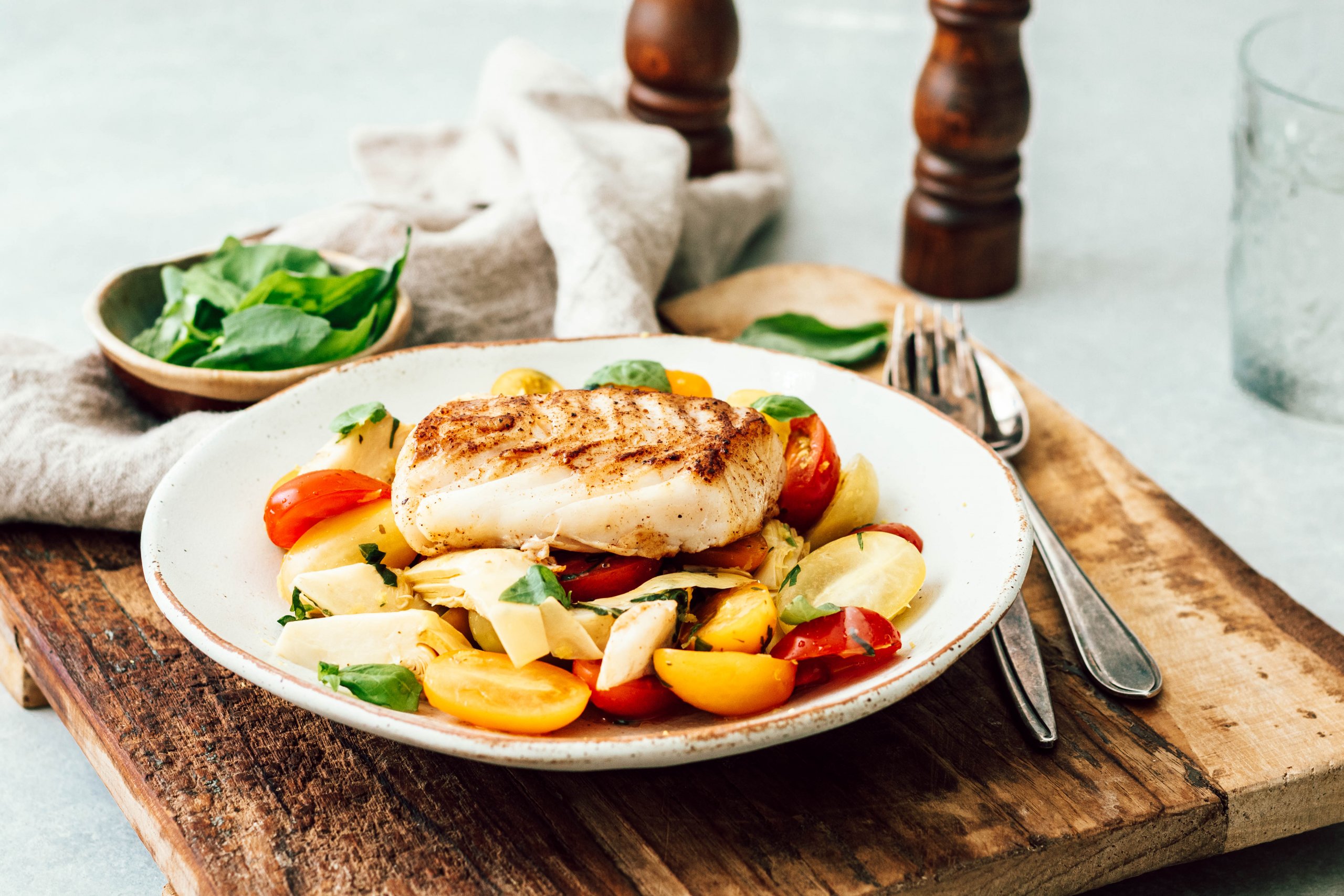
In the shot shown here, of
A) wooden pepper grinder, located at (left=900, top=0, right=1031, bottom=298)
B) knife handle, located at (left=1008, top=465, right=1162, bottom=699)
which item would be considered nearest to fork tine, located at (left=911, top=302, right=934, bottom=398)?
knife handle, located at (left=1008, top=465, right=1162, bottom=699)

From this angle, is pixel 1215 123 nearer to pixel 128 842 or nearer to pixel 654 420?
pixel 654 420

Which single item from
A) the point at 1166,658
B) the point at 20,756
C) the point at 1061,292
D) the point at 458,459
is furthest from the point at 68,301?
the point at 1166,658

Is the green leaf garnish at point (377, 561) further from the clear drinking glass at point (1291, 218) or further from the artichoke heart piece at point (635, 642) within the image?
the clear drinking glass at point (1291, 218)

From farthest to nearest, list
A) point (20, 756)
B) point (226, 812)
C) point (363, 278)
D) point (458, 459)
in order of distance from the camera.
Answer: point (363, 278) < point (20, 756) < point (458, 459) < point (226, 812)

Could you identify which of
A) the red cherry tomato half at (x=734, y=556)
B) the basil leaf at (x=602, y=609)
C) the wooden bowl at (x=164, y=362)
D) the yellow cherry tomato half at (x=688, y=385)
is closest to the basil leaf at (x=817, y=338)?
the yellow cherry tomato half at (x=688, y=385)

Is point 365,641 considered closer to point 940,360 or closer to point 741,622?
point 741,622

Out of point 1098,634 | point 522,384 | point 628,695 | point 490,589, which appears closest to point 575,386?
point 522,384

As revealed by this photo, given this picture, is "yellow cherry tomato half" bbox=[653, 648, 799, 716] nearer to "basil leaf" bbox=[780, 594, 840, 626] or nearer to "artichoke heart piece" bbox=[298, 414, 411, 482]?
"basil leaf" bbox=[780, 594, 840, 626]
